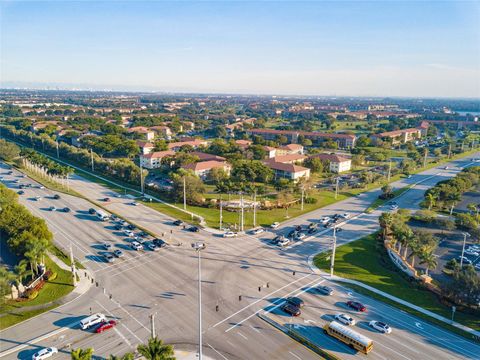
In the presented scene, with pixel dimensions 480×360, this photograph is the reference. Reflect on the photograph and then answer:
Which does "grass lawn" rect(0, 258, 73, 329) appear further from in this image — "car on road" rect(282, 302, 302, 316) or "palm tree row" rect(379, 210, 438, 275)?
"palm tree row" rect(379, 210, 438, 275)

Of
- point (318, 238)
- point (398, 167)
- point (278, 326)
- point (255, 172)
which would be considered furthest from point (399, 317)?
point (398, 167)

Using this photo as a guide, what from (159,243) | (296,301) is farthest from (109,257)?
(296,301)

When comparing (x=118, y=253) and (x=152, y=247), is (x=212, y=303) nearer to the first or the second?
(x=152, y=247)

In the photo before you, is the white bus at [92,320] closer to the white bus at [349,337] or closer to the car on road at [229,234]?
the white bus at [349,337]

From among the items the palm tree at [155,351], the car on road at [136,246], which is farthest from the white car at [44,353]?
the car on road at [136,246]

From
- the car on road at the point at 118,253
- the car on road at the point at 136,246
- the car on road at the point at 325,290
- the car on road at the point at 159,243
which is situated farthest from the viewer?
the car on road at the point at 159,243

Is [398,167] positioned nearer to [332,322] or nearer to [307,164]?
[307,164]
